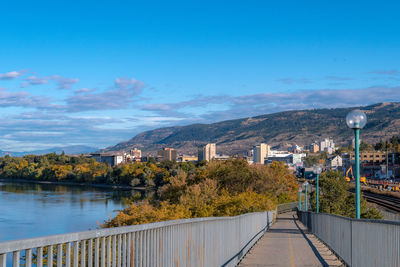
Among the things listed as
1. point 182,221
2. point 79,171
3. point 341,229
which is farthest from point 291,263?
point 79,171

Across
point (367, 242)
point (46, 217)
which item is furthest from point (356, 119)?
point (46, 217)

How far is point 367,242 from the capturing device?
32.8ft

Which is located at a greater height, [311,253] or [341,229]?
[341,229]

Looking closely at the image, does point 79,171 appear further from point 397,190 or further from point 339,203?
point 339,203

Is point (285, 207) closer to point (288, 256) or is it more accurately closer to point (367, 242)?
point (288, 256)

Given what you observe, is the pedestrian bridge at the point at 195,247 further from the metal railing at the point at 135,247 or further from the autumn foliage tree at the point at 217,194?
the autumn foliage tree at the point at 217,194

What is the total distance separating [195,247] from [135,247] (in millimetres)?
3061

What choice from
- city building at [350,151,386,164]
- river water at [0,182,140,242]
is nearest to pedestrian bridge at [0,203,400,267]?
river water at [0,182,140,242]

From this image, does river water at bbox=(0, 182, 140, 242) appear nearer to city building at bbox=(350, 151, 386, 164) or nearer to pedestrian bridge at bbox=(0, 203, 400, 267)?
pedestrian bridge at bbox=(0, 203, 400, 267)

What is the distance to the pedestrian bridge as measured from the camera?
4160 mm

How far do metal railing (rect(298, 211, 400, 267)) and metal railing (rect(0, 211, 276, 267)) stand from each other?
3002 millimetres

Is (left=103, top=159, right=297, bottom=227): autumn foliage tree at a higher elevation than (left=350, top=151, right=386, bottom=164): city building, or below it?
below

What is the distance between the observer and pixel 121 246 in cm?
536

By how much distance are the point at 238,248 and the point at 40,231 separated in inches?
1618
